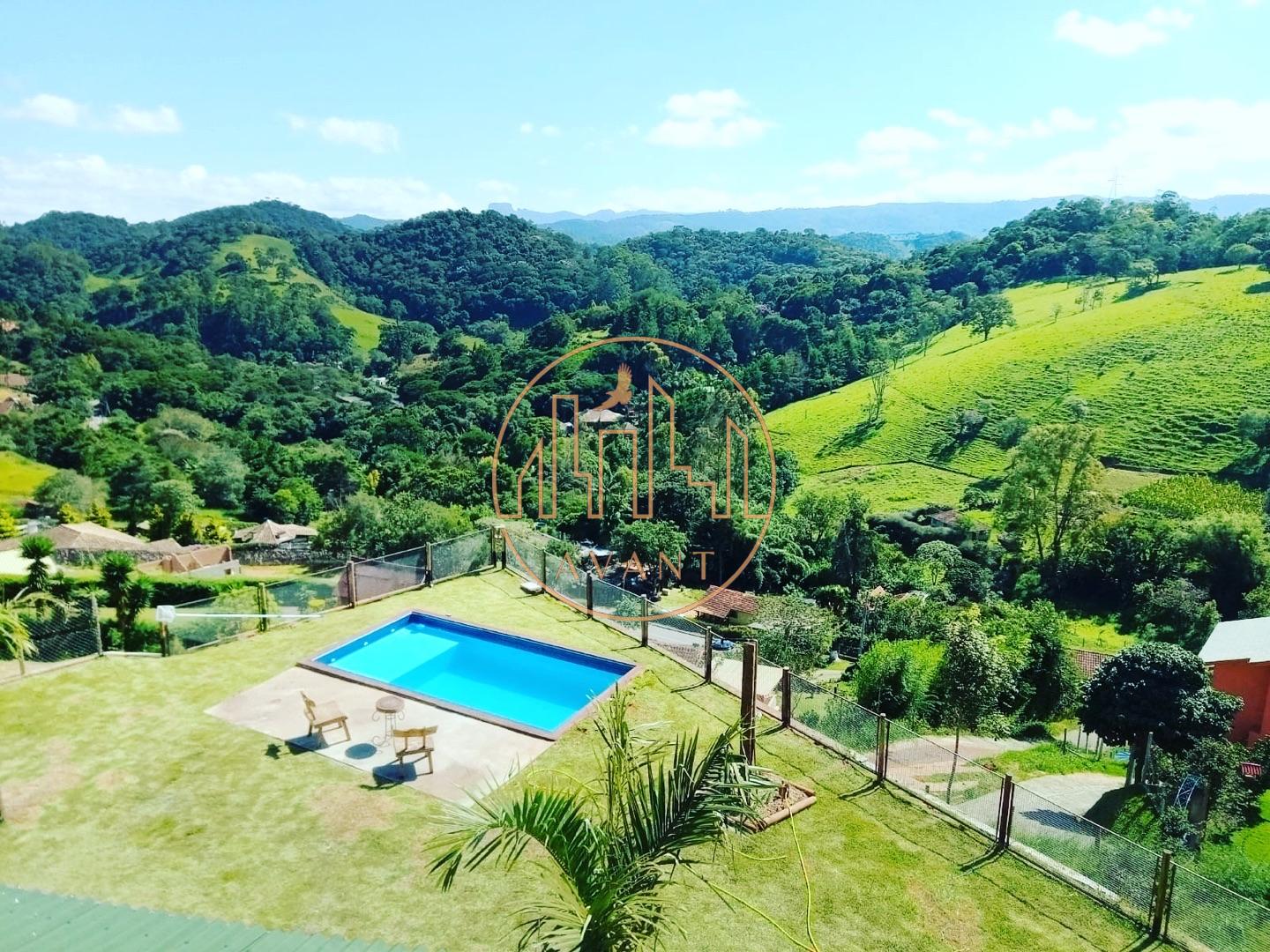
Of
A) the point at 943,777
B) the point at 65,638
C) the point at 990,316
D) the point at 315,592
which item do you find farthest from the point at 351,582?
the point at 990,316

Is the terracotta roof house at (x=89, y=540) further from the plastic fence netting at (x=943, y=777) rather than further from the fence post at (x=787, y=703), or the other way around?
the plastic fence netting at (x=943, y=777)

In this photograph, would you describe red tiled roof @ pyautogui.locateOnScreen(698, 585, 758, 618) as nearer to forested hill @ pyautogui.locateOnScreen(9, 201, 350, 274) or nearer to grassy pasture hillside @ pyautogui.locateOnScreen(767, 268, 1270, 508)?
grassy pasture hillside @ pyautogui.locateOnScreen(767, 268, 1270, 508)

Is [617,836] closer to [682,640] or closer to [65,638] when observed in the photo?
[682,640]

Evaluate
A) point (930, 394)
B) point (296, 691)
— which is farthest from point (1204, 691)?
point (930, 394)

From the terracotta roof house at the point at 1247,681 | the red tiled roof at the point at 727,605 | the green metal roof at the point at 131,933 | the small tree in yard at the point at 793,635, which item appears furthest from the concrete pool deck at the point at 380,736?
the red tiled roof at the point at 727,605

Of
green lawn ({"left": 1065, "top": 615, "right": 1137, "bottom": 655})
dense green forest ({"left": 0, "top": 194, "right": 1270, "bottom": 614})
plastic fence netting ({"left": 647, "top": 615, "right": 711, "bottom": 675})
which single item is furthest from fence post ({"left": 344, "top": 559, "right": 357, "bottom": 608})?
green lawn ({"left": 1065, "top": 615, "right": 1137, "bottom": 655})

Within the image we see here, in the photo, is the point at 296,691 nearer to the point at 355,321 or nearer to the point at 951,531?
the point at 951,531
